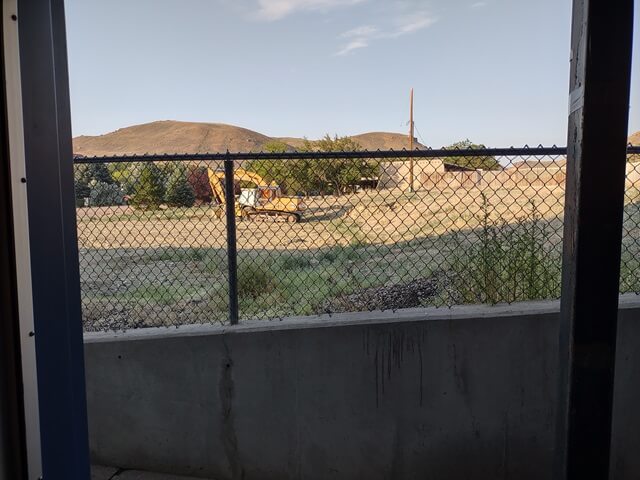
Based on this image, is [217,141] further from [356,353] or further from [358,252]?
[356,353]

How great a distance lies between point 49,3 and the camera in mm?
1189

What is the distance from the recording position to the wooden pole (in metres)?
1.62

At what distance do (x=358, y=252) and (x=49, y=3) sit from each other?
20.5ft

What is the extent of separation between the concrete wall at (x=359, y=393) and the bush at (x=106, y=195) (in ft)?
7.69

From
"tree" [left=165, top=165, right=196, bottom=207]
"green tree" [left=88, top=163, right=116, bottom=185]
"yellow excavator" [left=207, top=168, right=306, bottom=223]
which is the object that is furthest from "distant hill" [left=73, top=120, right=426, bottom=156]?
"green tree" [left=88, top=163, right=116, bottom=185]

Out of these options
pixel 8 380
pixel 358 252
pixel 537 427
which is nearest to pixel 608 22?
pixel 8 380

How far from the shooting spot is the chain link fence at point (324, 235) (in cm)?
341

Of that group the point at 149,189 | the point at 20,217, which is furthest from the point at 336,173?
the point at 20,217

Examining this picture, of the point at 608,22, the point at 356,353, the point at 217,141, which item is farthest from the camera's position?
the point at 217,141

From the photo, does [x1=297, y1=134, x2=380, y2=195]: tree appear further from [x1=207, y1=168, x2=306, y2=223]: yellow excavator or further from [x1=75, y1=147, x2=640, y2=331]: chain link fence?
[x1=207, y1=168, x2=306, y2=223]: yellow excavator

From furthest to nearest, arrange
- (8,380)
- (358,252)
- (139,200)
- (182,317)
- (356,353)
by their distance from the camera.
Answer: (358,252) → (139,200) → (182,317) → (356,353) → (8,380)

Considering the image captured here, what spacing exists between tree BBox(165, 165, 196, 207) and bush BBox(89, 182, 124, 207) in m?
0.49

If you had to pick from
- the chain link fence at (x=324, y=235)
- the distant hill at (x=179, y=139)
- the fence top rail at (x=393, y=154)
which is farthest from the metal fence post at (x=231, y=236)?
the distant hill at (x=179, y=139)

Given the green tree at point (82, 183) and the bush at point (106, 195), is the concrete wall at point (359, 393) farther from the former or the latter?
the bush at point (106, 195)
